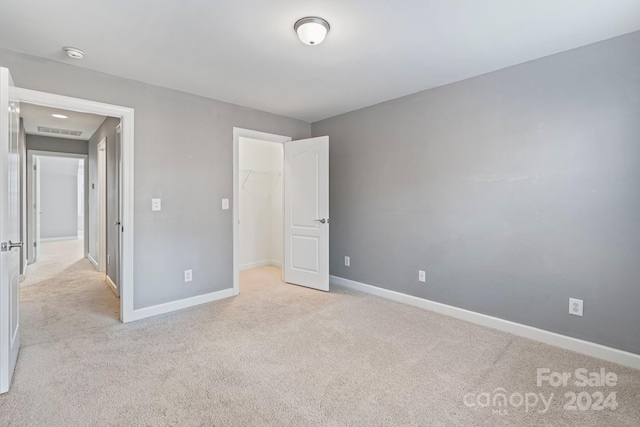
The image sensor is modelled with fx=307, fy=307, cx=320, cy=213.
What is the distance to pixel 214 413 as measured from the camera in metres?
1.71

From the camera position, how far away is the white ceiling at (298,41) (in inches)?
A: 74.9

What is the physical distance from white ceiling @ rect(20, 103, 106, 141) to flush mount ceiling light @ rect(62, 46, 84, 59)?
64.2 inches

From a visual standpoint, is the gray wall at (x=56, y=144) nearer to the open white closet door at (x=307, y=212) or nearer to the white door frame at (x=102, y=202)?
the white door frame at (x=102, y=202)

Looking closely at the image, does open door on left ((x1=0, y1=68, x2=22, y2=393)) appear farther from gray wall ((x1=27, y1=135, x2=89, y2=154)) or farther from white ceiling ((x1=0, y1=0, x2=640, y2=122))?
gray wall ((x1=27, y1=135, x2=89, y2=154))

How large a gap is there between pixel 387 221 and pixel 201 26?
2.71 metres

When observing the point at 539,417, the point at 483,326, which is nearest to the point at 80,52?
the point at 539,417

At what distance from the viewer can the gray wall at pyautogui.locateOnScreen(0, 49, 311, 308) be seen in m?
2.88

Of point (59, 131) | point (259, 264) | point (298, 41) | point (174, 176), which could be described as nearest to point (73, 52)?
point (174, 176)

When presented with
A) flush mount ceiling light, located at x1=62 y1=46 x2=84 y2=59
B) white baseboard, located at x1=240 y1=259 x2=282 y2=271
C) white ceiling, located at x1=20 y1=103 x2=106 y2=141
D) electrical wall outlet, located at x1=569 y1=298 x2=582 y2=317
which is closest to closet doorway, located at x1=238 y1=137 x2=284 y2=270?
white baseboard, located at x1=240 y1=259 x2=282 y2=271

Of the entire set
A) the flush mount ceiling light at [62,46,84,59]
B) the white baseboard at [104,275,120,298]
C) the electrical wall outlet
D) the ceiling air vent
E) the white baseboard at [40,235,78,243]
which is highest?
the ceiling air vent

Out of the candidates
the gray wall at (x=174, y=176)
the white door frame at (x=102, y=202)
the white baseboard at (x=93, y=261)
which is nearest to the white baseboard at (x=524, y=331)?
the gray wall at (x=174, y=176)

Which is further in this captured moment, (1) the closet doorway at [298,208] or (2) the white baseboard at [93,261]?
(2) the white baseboard at [93,261]

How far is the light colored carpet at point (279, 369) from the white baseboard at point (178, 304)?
137 millimetres

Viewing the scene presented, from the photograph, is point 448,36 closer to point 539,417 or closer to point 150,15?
point 150,15
